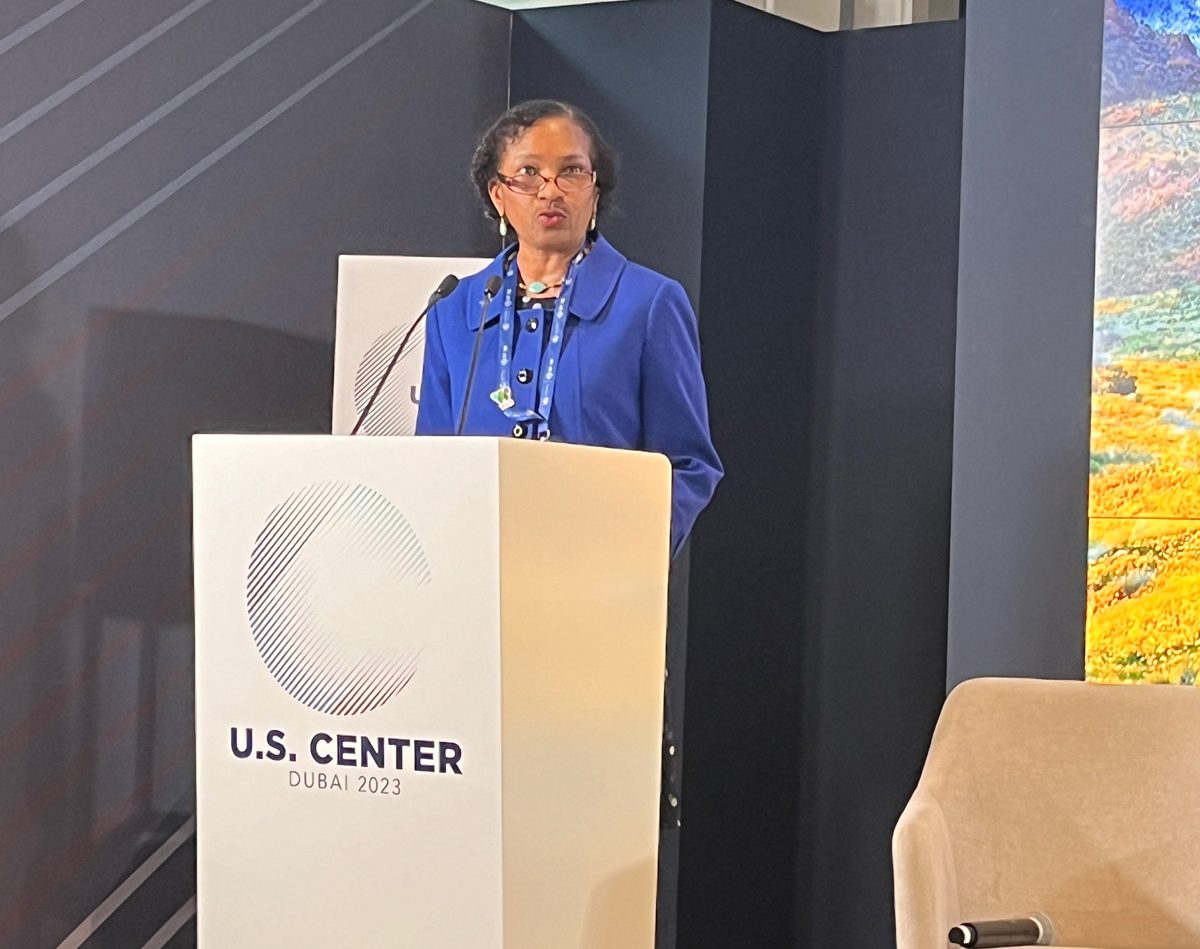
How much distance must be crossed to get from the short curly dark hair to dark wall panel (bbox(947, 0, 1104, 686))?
104cm

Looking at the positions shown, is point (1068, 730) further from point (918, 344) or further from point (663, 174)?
point (663, 174)

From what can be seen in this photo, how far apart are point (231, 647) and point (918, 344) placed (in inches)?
95.6

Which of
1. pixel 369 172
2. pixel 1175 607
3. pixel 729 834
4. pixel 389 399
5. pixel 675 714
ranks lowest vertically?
pixel 729 834

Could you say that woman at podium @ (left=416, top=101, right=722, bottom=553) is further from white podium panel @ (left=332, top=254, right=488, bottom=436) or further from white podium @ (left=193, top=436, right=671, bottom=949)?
white podium panel @ (left=332, top=254, right=488, bottom=436)

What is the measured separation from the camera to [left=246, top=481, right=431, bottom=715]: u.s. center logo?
1994 mm

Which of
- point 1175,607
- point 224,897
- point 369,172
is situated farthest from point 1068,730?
point 369,172

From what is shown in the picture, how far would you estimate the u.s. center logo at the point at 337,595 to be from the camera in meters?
1.99

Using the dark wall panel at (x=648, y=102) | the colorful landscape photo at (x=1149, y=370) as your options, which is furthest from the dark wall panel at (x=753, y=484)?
the colorful landscape photo at (x=1149, y=370)

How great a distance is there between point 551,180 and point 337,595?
0.85 m

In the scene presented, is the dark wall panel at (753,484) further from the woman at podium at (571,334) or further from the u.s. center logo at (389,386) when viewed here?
the woman at podium at (571,334)

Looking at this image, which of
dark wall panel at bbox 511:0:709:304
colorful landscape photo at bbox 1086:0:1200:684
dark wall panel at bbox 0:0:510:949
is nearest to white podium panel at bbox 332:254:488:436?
dark wall panel at bbox 0:0:510:949

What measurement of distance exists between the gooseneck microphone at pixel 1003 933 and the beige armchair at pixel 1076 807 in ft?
0.38

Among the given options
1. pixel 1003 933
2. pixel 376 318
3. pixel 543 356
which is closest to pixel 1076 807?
pixel 1003 933

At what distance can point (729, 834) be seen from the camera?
4.12 metres
